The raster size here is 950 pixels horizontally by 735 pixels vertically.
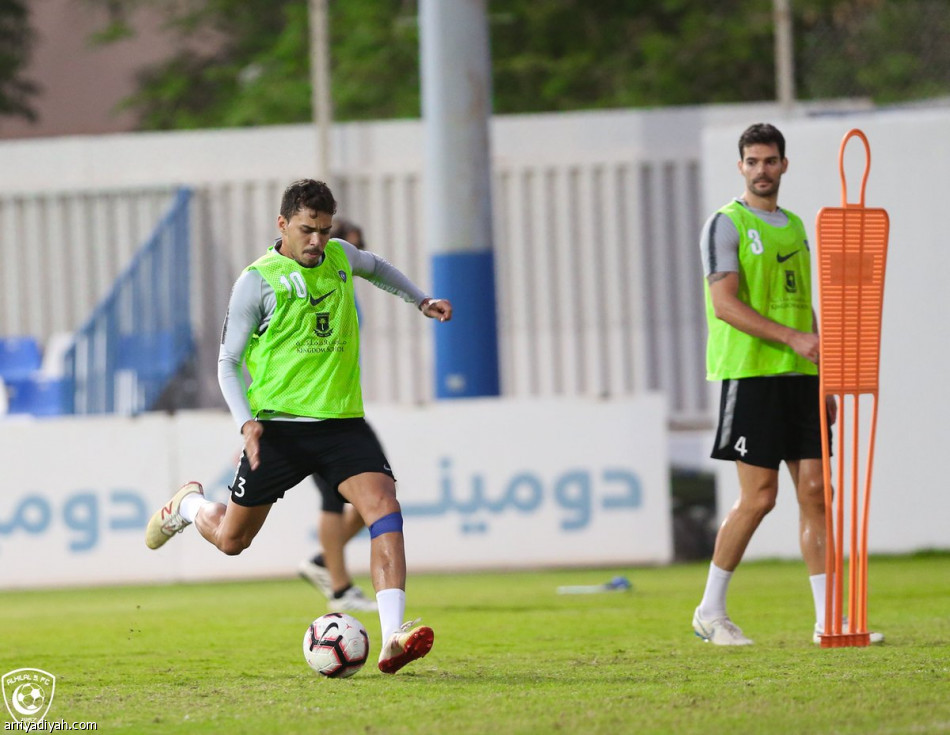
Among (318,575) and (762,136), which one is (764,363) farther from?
(318,575)

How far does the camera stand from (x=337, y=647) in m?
6.82

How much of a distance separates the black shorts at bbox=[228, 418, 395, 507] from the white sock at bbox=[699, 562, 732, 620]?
64.6 inches

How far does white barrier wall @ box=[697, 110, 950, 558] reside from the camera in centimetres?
1297

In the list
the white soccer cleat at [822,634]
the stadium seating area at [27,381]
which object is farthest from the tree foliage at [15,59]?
the white soccer cleat at [822,634]

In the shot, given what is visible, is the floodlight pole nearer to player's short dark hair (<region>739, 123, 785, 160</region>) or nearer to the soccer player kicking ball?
player's short dark hair (<region>739, 123, 785, 160</region>)

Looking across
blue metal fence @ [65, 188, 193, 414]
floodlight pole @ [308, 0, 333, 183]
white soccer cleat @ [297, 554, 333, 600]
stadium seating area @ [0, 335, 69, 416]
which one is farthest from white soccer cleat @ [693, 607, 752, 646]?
floodlight pole @ [308, 0, 333, 183]

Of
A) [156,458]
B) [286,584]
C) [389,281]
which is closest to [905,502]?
[286,584]

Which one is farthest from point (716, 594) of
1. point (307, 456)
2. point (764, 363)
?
point (307, 456)

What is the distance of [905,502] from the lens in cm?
1305

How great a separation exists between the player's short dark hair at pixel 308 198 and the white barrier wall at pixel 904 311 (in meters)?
6.63

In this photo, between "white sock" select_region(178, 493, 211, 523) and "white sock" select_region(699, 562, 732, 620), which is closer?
"white sock" select_region(699, 562, 732, 620)

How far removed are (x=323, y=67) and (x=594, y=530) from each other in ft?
20.5

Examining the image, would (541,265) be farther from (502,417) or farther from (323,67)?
(502,417)

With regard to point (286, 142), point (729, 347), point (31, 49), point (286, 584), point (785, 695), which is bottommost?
point (286, 584)
